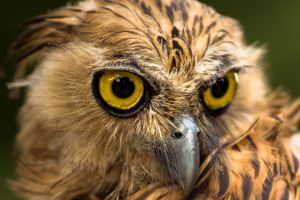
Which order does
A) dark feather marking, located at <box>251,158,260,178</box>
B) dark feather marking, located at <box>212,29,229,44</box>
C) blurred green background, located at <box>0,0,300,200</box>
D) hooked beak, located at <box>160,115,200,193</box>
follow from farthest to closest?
1. blurred green background, located at <box>0,0,300,200</box>
2. dark feather marking, located at <box>212,29,229,44</box>
3. dark feather marking, located at <box>251,158,260,178</box>
4. hooked beak, located at <box>160,115,200,193</box>

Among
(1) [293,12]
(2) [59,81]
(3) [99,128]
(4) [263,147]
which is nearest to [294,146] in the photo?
(4) [263,147]

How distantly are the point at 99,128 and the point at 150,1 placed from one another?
19.0 inches

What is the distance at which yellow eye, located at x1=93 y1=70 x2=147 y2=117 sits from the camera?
2.03m

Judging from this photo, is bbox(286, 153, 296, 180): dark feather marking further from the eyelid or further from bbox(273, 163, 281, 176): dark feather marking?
the eyelid

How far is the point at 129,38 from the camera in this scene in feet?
6.77

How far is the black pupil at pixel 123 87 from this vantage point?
80.0 inches

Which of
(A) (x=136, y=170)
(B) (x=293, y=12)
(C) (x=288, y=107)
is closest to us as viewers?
(A) (x=136, y=170)

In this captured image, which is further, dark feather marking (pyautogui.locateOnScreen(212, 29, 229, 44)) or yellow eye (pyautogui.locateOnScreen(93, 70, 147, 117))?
dark feather marking (pyautogui.locateOnScreen(212, 29, 229, 44))

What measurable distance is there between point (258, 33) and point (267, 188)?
11.3 ft

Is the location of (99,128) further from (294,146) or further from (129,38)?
(294,146)

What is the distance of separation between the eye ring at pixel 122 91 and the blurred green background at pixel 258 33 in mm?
2878

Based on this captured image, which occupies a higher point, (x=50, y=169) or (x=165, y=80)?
(x=165, y=80)

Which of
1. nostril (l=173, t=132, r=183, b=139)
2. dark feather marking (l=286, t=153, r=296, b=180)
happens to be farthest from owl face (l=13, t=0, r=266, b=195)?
dark feather marking (l=286, t=153, r=296, b=180)

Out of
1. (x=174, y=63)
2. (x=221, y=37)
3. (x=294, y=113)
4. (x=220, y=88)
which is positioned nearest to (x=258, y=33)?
(x=294, y=113)
